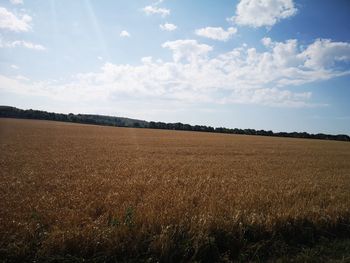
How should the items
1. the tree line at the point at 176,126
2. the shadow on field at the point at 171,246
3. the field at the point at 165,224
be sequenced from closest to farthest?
1. the shadow on field at the point at 171,246
2. the field at the point at 165,224
3. the tree line at the point at 176,126

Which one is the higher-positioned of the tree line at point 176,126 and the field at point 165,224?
the tree line at point 176,126

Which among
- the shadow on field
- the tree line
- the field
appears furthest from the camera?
the tree line

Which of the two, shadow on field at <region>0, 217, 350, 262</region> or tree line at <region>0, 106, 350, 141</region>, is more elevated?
tree line at <region>0, 106, 350, 141</region>

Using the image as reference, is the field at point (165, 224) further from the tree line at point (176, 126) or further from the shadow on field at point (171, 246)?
the tree line at point (176, 126)

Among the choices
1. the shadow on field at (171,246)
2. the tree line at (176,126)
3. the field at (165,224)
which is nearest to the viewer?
the shadow on field at (171,246)

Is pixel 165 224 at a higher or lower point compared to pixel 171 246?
higher

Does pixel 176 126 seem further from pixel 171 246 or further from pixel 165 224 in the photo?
pixel 171 246

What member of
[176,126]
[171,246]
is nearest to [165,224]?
[171,246]

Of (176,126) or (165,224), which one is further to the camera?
(176,126)

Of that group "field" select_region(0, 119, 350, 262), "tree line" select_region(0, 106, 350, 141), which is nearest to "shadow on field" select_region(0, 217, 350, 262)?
"field" select_region(0, 119, 350, 262)

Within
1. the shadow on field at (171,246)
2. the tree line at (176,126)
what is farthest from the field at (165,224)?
the tree line at (176,126)

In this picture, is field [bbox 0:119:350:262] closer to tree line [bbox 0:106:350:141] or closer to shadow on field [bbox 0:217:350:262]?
shadow on field [bbox 0:217:350:262]

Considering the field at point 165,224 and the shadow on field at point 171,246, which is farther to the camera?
the field at point 165,224

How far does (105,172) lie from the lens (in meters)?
12.6
